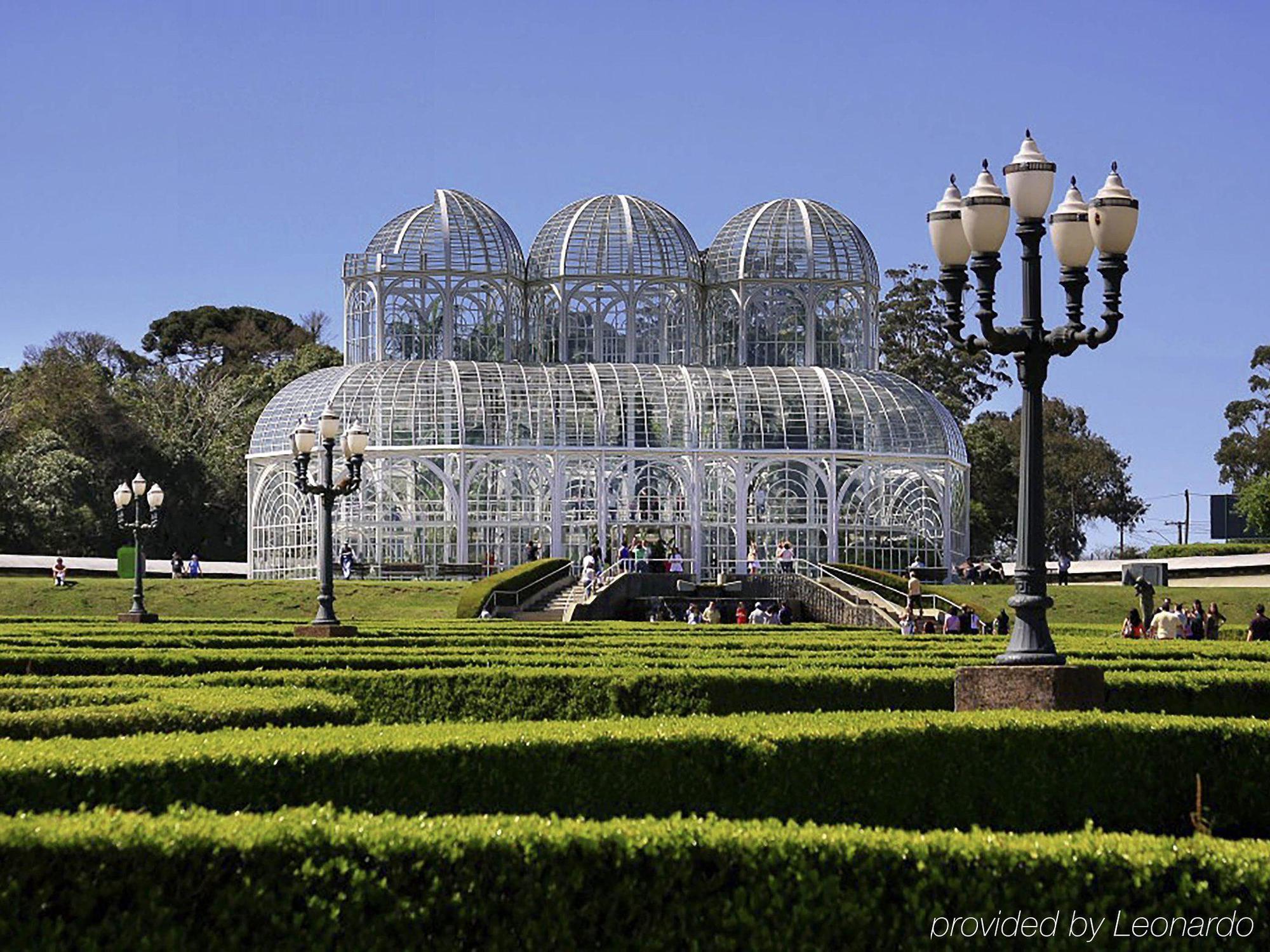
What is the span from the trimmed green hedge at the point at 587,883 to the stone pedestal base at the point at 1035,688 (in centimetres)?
586

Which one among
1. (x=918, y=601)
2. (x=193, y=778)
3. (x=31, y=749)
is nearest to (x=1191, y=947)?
(x=193, y=778)

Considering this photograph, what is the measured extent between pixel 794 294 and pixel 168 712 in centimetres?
5005

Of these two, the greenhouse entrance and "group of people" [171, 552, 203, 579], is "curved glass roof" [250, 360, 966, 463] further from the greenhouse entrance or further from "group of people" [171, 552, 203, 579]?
"group of people" [171, 552, 203, 579]

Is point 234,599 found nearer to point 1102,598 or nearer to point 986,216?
point 1102,598

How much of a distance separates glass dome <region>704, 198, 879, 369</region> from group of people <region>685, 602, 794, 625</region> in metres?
14.3

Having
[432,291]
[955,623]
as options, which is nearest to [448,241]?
[432,291]

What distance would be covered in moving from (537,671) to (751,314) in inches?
1799

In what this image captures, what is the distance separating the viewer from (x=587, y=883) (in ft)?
28.0

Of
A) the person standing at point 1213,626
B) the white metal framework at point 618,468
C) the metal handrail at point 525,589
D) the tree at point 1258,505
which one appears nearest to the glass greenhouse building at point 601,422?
the white metal framework at point 618,468

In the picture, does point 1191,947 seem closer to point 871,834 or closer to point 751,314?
point 871,834

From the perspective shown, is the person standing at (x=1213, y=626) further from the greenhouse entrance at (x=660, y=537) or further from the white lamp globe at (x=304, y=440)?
the greenhouse entrance at (x=660, y=537)

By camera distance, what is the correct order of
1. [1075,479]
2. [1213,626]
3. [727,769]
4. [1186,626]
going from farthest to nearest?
[1075,479] → [1213,626] → [1186,626] → [727,769]

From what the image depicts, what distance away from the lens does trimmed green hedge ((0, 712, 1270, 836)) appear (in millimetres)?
10516

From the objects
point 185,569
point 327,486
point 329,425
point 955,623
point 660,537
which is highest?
point 329,425
